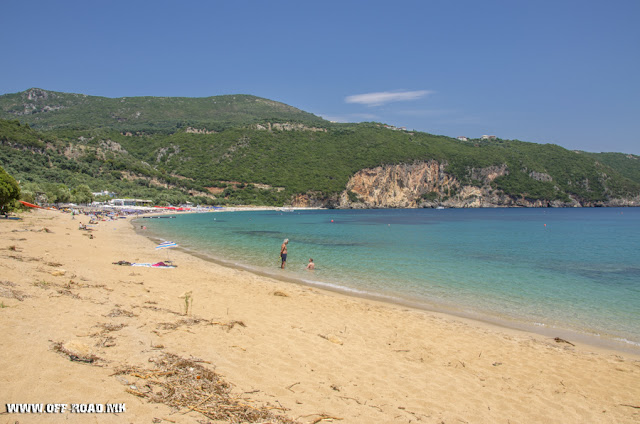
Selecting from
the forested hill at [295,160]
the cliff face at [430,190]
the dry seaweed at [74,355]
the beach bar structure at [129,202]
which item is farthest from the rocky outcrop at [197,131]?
the dry seaweed at [74,355]

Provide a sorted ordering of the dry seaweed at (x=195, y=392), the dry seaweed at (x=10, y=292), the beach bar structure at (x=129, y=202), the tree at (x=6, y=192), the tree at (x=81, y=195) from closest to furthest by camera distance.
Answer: the dry seaweed at (x=195, y=392) → the dry seaweed at (x=10, y=292) → the tree at (x=6, y=192) → the tree at (x=81, y=195) → the beach bar structure at (x=129, y=202)

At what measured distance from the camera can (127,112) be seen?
457ft

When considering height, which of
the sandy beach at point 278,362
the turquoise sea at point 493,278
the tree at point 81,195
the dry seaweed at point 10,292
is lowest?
the turquoise sea at point 493,278

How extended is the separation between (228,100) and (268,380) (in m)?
180

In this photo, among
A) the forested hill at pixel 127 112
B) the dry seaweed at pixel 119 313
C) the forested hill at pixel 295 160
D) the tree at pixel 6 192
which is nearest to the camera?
the dry seaweed at pixel 119 313

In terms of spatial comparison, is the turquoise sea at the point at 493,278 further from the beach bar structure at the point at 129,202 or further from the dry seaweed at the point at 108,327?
the beach bar structure at the point at 129,202

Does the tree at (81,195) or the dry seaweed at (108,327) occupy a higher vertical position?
the tree at (81,195)

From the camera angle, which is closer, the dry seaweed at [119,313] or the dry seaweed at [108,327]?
the dry seaweed at [108,327]

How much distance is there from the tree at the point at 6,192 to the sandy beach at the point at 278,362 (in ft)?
70.4

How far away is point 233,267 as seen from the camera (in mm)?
16562

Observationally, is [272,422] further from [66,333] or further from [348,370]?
[66,333]

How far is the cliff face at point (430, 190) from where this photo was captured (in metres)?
127

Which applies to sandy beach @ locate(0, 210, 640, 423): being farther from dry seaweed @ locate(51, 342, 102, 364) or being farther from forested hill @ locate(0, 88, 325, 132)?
forested hill @ locate(0, 88, 325, 132)

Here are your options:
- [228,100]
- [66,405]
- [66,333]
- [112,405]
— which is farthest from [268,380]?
[228,100]
